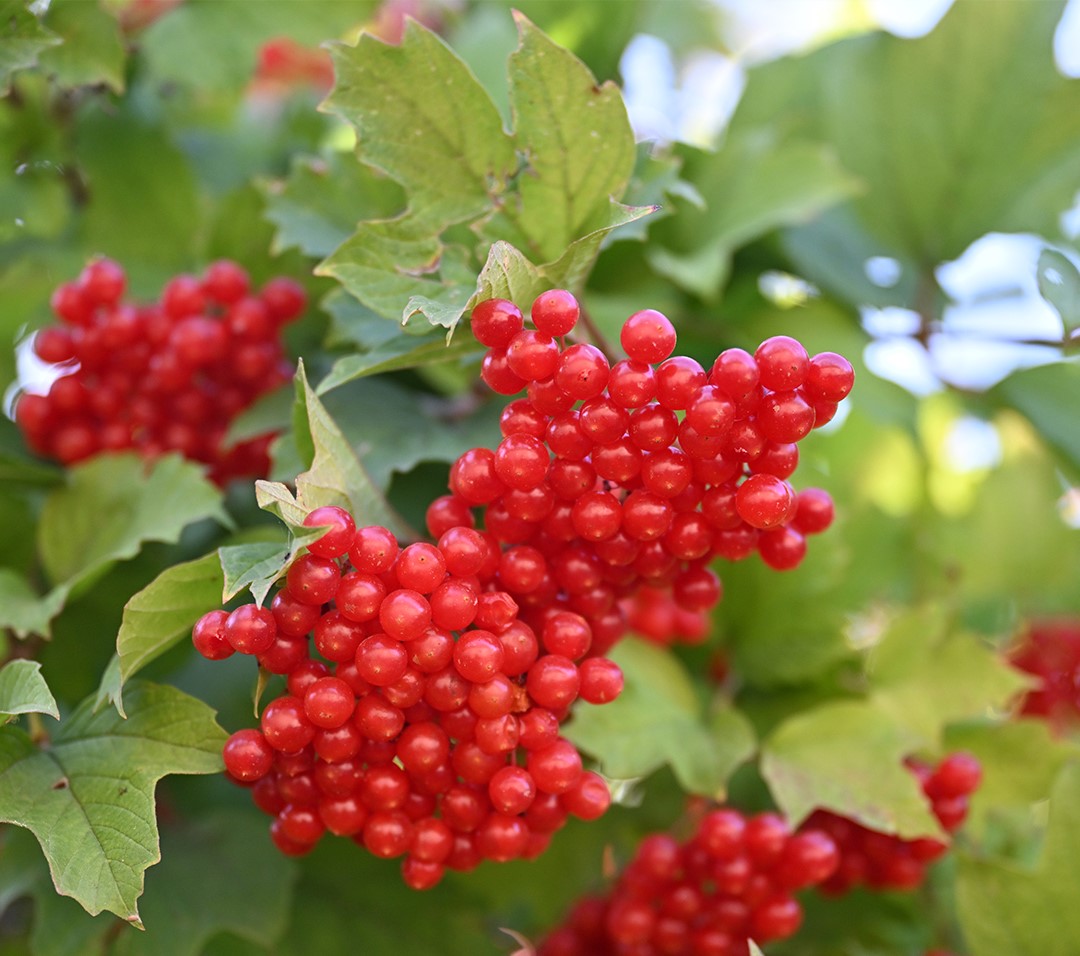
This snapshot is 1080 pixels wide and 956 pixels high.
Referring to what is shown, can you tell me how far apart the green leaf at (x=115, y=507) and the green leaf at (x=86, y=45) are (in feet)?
1.04

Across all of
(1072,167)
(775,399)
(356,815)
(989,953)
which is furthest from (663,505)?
(1072,167)

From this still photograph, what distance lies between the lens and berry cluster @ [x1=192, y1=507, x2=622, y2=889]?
557 millimetres

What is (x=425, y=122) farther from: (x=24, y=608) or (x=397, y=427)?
(x=24, y=608)

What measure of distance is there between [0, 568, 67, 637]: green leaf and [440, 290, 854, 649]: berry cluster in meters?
0.30

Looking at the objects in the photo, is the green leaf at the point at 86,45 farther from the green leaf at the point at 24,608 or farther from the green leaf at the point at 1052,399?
the green leaf at the point at 1052,399

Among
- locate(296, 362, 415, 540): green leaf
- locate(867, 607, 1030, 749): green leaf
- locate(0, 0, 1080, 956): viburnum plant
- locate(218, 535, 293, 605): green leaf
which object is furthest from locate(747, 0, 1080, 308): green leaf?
locate(218, 535, 293, 605): green leaf

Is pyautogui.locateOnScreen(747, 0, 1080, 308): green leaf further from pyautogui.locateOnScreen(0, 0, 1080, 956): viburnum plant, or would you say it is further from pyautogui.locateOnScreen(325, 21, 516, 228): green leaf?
pyautogui.locateOnScreen(325, 21, 516, 228): green leaf

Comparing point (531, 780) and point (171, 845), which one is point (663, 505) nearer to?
point (531, 780)

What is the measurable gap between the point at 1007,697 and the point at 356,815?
22.5 inches

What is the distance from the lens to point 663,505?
0.58m

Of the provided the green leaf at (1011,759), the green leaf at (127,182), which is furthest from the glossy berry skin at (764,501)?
the green leaf at (127,182)

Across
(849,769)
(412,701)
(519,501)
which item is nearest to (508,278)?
(519,501)

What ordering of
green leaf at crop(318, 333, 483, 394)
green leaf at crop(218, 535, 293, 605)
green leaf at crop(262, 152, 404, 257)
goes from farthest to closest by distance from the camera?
1. green leaf at crop(262, 152, 404, 257)
2. green leaf at crop(318, 333, 483, 394)
3. green leaf at crop(218, 535, 293, 605)

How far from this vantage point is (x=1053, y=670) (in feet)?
3.80
